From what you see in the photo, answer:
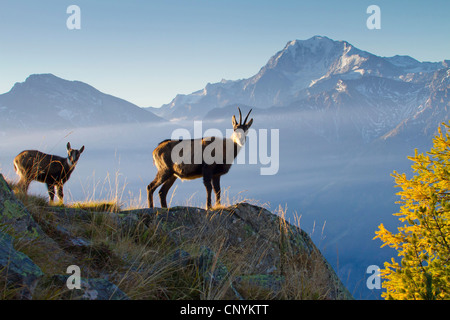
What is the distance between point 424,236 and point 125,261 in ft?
25.5

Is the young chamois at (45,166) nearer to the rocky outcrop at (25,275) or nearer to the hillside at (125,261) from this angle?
the hillside at (125,261)

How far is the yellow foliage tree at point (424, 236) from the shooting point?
348 inches

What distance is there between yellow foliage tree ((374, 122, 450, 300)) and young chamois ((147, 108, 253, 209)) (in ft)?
15.5

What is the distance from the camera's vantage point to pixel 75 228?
268 inches

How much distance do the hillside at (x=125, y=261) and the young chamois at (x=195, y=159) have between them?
2577mm

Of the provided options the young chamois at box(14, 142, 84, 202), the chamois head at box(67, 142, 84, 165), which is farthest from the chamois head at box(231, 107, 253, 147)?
the chamois head at box(67, 142, 84, 165)

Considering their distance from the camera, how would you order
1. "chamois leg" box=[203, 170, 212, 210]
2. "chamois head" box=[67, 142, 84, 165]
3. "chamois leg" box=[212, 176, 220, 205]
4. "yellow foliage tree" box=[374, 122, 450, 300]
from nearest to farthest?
1. "yellow foliage tree" box=[374, 122, 450, 300]
2. "chamois leg" box=[203, 170, 212, 210]
3. "chamois leg" box=[212, 176, 220, 205]
4. "chamois head" box=[67, 142, 84, 165]

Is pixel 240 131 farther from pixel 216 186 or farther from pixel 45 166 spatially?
pixel 45 166

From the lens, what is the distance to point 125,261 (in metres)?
5.57

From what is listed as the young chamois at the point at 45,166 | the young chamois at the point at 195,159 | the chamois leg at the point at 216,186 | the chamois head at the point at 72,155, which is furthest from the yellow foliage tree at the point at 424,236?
the chamois head at the point at 72,155

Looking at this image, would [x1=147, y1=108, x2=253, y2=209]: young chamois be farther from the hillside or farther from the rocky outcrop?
the rocky outcrop

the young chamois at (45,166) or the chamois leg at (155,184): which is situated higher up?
the young chamois at (45,166)

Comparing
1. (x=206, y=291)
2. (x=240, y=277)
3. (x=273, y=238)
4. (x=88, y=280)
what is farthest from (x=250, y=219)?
(x=88, y=280)

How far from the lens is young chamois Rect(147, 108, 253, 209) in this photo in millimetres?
11266
